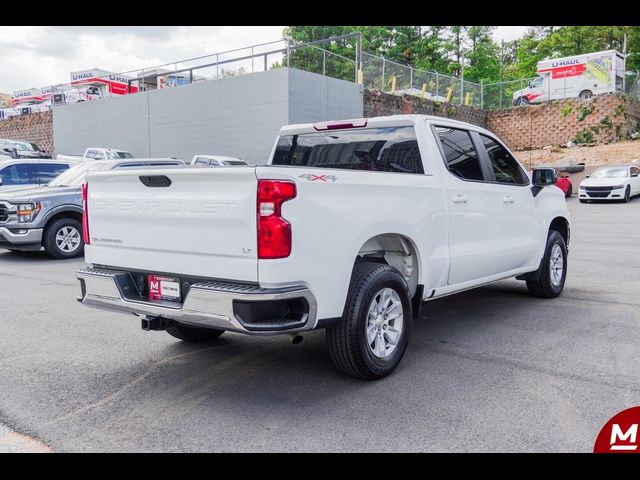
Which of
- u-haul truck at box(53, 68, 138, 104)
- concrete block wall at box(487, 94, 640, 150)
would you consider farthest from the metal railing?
concrete block wall at box(487, 94, 640, 150)

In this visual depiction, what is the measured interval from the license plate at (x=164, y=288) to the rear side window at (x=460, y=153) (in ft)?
8.76

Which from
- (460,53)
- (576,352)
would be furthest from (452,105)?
(576,352)

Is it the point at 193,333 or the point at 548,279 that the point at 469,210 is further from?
the point at 193,333

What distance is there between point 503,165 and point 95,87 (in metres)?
32.0

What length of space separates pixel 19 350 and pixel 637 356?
5275mm

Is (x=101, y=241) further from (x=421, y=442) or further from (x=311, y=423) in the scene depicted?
(x=421, y=442)

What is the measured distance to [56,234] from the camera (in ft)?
36.8

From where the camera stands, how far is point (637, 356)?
16.2ft

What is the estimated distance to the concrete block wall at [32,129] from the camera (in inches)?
1422

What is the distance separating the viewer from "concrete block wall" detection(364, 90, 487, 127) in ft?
90.7

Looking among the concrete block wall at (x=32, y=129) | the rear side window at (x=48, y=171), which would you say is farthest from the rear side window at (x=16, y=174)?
the concrete block wall at (x=32, y=129)

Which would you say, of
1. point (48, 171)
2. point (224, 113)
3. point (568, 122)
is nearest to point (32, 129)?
point (224, 113)

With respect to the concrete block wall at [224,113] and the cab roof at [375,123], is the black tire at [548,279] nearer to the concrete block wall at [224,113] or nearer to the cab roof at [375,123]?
the cab roof at [375,123]
